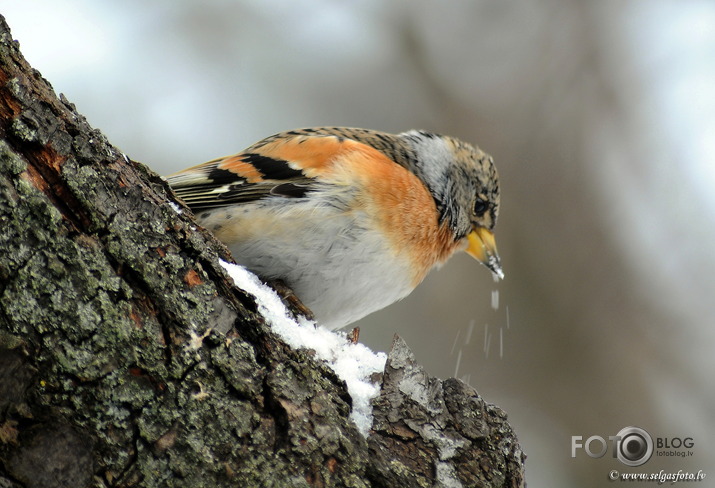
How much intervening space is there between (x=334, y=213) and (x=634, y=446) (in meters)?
3.22

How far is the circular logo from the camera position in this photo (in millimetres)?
4566

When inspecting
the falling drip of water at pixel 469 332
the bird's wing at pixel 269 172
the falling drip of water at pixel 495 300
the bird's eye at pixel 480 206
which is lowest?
the bird's wing at pixel 269 172

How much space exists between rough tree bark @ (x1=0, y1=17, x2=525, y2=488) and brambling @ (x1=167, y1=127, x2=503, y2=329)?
2.64 ft

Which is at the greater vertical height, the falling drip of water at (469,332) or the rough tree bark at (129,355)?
the falling drip of water at (469,332)

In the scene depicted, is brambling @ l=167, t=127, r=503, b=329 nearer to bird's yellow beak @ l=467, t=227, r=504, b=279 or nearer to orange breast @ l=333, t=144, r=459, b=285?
orange breast @ l=333, t=144, r=459, b=285

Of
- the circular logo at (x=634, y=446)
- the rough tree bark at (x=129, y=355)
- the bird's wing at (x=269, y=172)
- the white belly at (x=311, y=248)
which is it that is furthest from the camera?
the circular logo at (x=634, y=446)

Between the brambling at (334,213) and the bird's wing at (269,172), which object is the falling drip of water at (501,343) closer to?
the brambling at (334,213)

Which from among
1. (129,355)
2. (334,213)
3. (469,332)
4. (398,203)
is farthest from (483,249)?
(129,355)

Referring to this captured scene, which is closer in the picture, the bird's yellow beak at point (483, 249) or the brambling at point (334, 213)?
the brambling at point (334, 213)

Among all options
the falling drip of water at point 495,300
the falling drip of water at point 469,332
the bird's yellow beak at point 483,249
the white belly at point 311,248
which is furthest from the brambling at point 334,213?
the falling drip of water at point 469,332

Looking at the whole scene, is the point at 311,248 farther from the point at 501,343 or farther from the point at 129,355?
the point at 501,343

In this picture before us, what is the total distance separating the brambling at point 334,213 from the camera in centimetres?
249

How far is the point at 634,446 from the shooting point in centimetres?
464

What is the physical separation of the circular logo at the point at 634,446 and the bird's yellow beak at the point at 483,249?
192 cm
